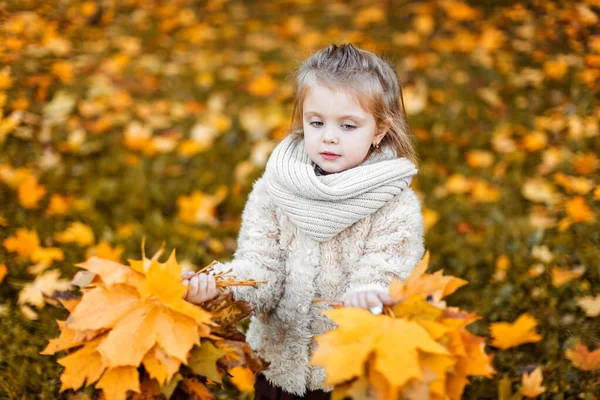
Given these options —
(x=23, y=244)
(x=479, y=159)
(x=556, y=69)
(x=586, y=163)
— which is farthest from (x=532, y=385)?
(x=556, y=69)

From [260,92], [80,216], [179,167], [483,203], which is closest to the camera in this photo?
Answer: [80,216]

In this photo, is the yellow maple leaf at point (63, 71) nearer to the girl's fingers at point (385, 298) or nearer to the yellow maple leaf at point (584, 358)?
the girl's fingers at point (385, 298)

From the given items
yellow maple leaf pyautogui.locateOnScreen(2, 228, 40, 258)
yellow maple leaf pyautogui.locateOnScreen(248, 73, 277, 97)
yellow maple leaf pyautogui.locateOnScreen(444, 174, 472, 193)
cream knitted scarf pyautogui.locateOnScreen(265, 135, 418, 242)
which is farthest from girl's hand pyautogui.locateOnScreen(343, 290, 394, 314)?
yellow maple leaf pyautogui.locateOnScreen(248, 73, 277, 97)

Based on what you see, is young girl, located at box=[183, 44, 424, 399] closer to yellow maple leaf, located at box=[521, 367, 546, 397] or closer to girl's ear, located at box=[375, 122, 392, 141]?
girl's ear, located at box=[375, 122, 392, 141]

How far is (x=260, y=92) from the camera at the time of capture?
4305 millimetres

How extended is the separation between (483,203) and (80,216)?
220 centimetres

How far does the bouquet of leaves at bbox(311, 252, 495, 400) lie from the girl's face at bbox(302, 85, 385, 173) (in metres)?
0.50

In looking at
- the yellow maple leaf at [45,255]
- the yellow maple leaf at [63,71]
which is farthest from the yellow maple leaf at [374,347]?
the yellow maple leaf at [63,71]

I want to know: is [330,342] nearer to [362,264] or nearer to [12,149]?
[362,264]

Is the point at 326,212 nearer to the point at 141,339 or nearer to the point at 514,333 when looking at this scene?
the point at 141,339

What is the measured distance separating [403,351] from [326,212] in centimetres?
58

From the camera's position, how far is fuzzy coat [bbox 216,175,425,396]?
1.67 metres

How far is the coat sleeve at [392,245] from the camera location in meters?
1.62

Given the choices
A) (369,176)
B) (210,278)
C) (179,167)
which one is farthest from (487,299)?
(179,167)
